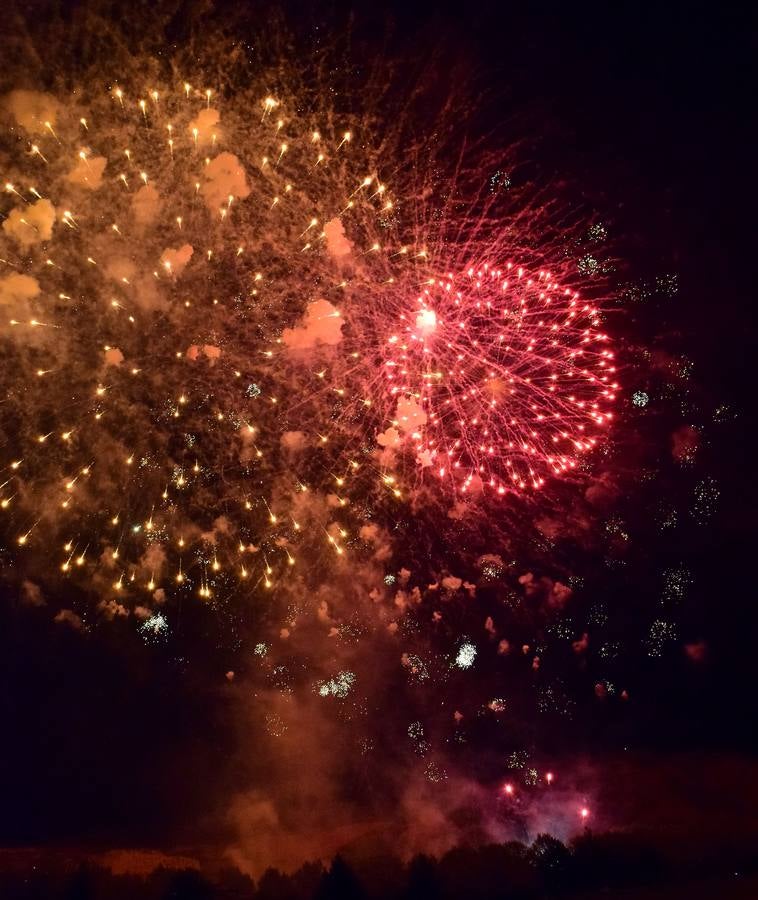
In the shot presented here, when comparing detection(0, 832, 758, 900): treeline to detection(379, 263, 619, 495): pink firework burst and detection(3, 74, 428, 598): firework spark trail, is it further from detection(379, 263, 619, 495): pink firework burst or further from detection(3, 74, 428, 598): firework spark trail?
detection(379, 263, 619, 495): pink firework burst

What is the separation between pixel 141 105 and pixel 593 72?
3.50 metres

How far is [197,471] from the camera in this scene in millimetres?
4652

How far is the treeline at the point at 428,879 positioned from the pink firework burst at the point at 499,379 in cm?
296

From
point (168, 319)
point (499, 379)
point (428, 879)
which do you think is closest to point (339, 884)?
point (428, 879)

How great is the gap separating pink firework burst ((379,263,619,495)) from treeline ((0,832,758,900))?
2.96 metres

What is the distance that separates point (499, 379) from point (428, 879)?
3.96m

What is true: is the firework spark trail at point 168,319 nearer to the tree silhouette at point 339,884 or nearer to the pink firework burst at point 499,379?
the pink firework burst at point 499,379

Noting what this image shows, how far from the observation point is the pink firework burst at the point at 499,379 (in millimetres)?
4379

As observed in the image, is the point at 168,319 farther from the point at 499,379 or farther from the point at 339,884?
the point at 339,884

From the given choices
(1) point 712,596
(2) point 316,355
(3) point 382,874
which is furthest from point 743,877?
(2) point 316,355

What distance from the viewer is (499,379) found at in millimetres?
4480

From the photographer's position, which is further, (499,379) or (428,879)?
(499,379)

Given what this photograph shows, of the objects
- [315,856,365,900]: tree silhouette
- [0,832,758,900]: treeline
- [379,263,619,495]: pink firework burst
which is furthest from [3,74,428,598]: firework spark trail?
[315,856,365,900]: tree silhouette

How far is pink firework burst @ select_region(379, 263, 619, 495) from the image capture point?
172 inches
